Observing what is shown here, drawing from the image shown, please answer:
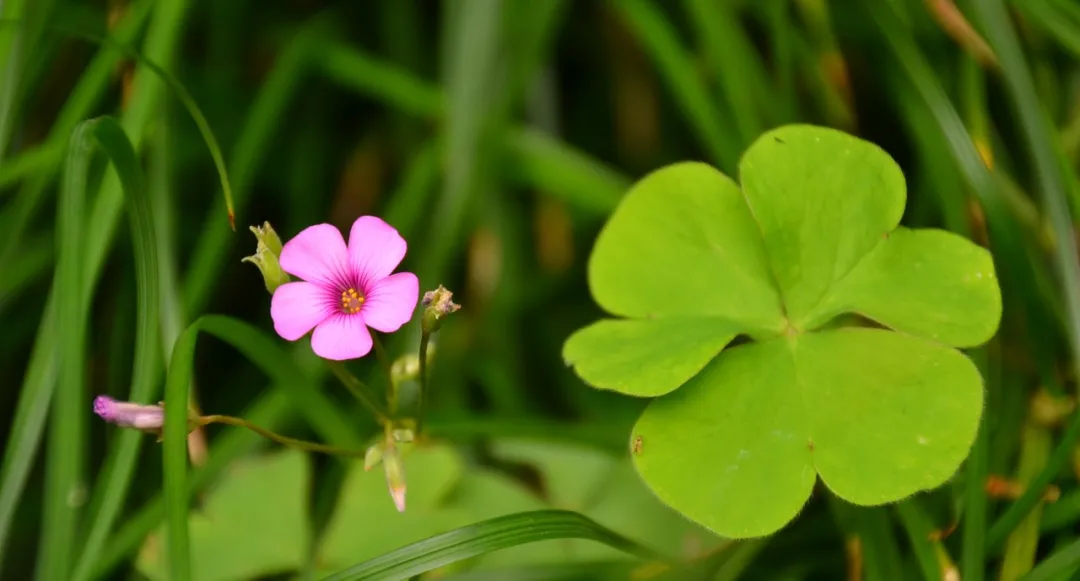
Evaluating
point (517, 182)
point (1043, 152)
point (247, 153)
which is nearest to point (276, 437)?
point (247, 153)

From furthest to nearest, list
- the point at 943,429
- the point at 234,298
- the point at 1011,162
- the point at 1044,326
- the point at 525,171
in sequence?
the point at 234,298
the point at 525,171
the point at 1011,162
the point at 1044,326
the point at 943,429

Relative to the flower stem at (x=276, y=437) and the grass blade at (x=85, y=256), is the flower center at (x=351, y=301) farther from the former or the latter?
the grass blade at (x=85, y=256)

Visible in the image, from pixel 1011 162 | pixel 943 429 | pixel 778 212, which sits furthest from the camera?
pixel 1011 162

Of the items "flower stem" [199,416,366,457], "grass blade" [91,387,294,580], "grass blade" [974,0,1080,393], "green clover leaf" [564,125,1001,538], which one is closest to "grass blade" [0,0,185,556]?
"grass blade" [91,387,294,580]

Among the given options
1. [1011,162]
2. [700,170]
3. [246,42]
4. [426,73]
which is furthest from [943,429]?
[246,42]

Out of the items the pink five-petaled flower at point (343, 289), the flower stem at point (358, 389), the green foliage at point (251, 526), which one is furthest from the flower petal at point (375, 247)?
the green foliage at point (251, 526)

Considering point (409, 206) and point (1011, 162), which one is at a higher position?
point (409, 206)

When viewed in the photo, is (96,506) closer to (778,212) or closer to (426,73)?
(778,212)
